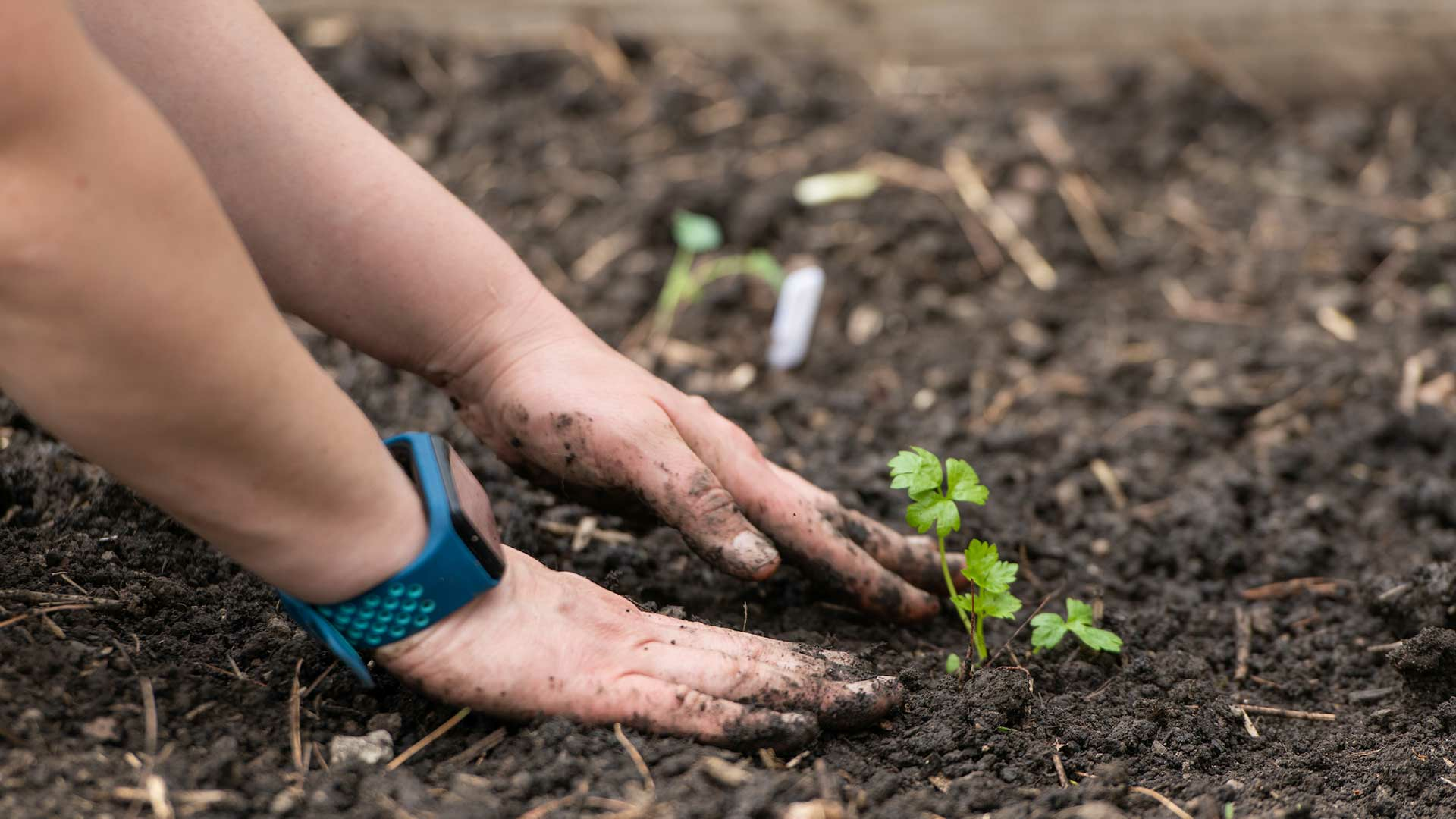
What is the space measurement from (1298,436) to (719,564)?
71.7 inches

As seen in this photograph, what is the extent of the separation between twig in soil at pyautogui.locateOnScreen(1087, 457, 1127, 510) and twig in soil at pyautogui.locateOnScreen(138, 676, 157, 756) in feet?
6.76

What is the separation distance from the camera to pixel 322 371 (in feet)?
5.20

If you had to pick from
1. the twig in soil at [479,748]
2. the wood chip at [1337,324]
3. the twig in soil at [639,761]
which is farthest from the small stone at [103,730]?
the wood chip at [1337,324]

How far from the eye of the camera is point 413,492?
1.74 metres

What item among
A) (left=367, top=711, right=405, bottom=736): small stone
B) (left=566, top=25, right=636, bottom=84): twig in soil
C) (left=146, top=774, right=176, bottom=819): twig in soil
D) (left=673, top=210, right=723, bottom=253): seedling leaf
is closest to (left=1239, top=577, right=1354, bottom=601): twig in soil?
(left=367, top=711, right=405, bottom=736): small stone

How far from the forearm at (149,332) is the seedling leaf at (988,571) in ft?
3.34

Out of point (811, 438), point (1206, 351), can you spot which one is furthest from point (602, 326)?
point (1206, 351)

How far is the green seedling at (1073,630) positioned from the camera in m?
2.13

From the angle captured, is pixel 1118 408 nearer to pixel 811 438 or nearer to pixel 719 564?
pixel 811 438

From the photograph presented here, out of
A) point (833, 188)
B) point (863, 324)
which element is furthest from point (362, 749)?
point (833, 188)

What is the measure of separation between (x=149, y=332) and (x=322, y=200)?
27.7 inches

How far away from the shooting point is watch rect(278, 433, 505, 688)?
1701 millimetres

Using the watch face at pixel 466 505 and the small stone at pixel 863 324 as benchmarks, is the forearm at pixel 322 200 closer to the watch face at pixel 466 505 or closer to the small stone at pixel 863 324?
the watch face at pixel 466 505

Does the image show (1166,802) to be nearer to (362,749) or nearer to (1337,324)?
(362,749)
